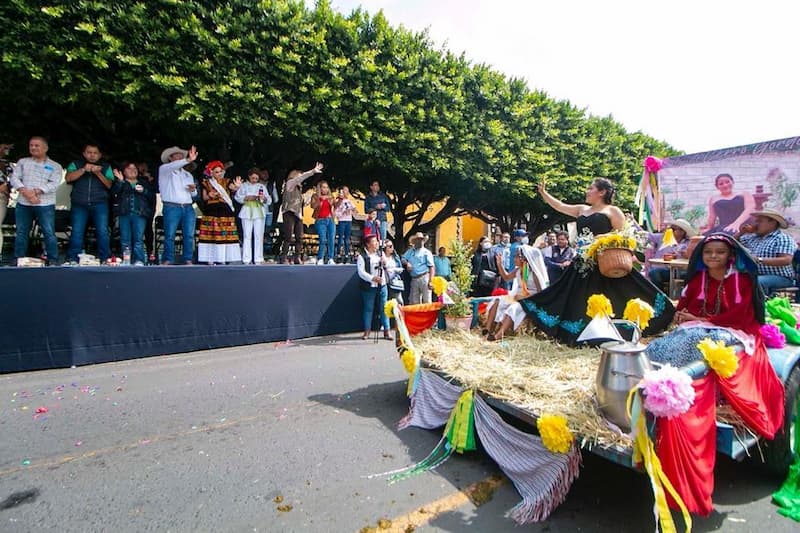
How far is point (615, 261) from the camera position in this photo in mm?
4039

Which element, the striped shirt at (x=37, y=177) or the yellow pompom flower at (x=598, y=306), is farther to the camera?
the striped shirt at (x=37, y=177)

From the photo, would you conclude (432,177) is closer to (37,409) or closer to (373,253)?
(373,253)

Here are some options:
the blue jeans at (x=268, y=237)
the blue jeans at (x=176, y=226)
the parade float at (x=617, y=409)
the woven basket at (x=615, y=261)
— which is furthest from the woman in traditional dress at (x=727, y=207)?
the blue jeans at (x=176, y=226)

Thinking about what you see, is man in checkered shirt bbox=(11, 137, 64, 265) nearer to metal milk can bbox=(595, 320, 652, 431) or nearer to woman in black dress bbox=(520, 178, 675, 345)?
woman in black dress bbox=(520, 178, 675, 345)

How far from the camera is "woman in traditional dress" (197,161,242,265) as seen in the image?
7.84 metres

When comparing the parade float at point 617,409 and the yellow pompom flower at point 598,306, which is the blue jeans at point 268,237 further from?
the yellow pompom flower at point 598,306

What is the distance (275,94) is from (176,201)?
2.56m

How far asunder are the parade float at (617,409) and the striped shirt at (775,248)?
116 centimetres

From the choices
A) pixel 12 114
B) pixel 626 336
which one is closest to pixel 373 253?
pixel 626 336

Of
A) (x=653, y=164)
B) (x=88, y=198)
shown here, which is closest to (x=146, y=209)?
(x=88, y=198)

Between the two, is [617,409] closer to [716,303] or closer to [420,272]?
[716,303]

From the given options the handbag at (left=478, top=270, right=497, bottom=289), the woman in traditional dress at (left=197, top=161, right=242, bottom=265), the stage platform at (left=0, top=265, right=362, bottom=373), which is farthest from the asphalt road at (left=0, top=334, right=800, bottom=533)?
the handbag at (left=478, top=270, right=497, bottom=289)

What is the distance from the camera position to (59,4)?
6.07 m

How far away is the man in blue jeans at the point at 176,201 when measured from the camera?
7359 millimetres
